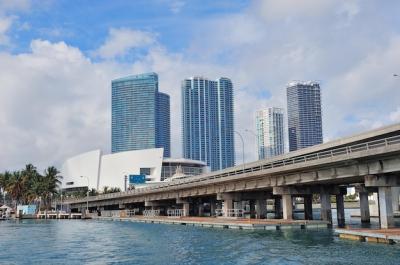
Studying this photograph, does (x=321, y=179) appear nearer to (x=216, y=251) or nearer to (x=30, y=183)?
(x=216, y=251)

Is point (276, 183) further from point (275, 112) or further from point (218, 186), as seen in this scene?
point (275, 112)

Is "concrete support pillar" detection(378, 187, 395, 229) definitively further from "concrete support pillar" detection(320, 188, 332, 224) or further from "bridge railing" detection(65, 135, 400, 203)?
"concrete support pillar" detection(320, 188, 332, 224)

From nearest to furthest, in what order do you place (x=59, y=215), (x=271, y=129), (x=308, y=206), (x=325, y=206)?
(x=325, y=206), (x=308, y=206), (x=59, y=215), (x=271, y=129)

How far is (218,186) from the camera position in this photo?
3509 inches

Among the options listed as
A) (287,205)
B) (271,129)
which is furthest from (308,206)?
(271,129)

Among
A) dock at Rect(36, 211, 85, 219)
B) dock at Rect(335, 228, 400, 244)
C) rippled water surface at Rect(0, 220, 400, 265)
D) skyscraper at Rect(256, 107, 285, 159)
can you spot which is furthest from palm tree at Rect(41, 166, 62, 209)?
dock at Rect(335, 228, 400, 244)

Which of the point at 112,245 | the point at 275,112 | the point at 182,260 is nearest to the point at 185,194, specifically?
the point at 112,245

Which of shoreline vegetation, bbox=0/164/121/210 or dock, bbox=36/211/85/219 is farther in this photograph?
shoreline vegetation, bbox=0/164/121/210

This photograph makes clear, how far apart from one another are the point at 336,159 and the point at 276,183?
58.4ft

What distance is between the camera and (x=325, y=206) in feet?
234

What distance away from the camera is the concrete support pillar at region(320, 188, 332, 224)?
70.4m

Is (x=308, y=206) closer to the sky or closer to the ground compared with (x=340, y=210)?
closer to the sky

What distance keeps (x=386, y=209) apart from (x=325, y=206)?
72.8 feet

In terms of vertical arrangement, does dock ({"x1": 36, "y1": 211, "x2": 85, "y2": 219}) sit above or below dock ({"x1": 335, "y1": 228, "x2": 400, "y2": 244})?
above
